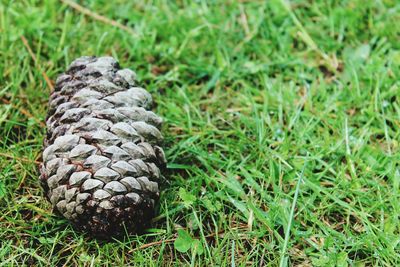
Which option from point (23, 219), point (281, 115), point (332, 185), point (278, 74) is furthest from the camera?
point (278, 74)

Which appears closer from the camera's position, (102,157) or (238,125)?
(102,157)

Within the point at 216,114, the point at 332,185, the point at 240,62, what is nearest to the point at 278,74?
the point at 240,62

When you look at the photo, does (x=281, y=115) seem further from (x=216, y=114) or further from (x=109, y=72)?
(x=109, y=72)

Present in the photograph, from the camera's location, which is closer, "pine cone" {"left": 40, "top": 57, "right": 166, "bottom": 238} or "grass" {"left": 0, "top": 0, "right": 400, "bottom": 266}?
"pine cone" {"left": 40, "top": 57, "right": 166, "bottom": 238}

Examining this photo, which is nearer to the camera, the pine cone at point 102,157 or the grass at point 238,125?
the pine cone at point 102,157

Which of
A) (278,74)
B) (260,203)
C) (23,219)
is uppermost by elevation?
(278,74)
